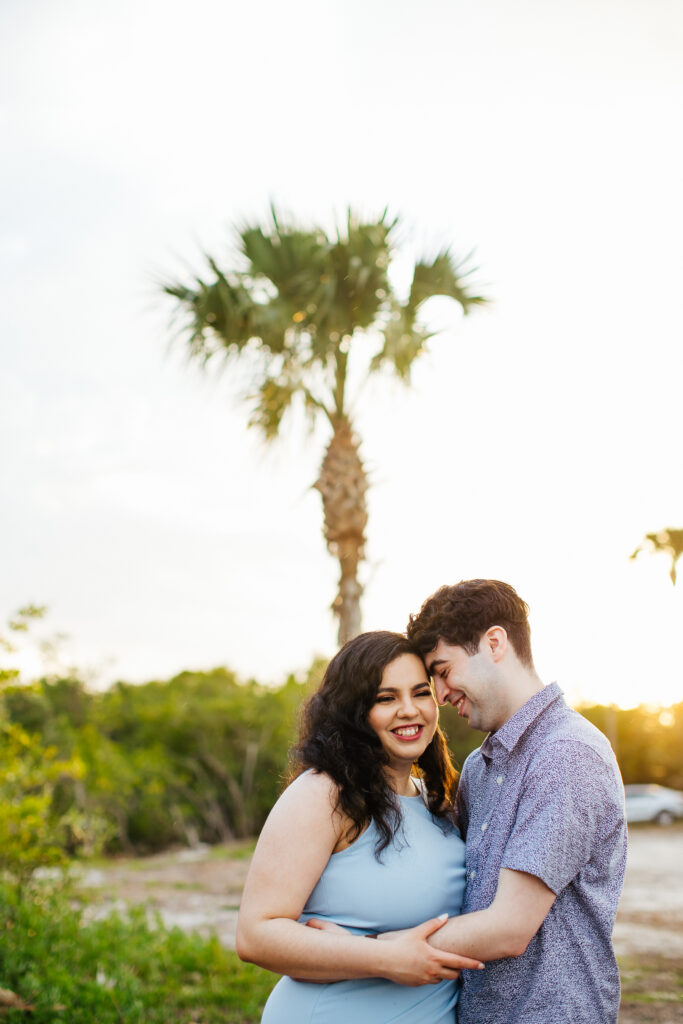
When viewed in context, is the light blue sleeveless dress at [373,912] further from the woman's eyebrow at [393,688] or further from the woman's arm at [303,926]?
the woman's eyebrow at [393,688]

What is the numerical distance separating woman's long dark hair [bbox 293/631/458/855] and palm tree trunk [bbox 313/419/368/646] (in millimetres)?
5513

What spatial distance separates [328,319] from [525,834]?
6.81 meters

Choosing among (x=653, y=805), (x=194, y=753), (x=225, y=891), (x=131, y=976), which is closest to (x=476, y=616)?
(x=131, y=976)

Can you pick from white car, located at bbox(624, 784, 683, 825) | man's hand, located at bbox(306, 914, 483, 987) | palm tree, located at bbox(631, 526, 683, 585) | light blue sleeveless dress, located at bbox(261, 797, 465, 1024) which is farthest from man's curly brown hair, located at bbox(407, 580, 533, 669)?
white car, located at bbox(624, 784, 683, 825)

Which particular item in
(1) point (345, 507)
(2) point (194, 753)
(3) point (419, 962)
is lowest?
(2) point (194, 753)

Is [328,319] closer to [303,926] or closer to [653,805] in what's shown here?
[303,926]

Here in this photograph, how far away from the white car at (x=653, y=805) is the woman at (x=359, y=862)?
22252 millimetres

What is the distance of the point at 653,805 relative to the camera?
73.8 feet

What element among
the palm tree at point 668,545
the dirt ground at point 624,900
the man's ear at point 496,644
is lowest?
the dirt ground at point 624,900

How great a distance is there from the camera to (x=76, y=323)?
34.7 feet

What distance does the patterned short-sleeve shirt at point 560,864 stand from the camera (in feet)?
6.41

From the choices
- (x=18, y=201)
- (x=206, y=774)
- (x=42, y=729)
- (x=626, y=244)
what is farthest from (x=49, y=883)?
(x=42, y=729)

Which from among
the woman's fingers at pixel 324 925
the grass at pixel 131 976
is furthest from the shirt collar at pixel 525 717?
the grass at pixel 131 976

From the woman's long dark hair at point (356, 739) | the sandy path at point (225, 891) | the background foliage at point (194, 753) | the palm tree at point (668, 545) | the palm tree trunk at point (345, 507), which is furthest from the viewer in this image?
the background foliage at point (194, 753)
